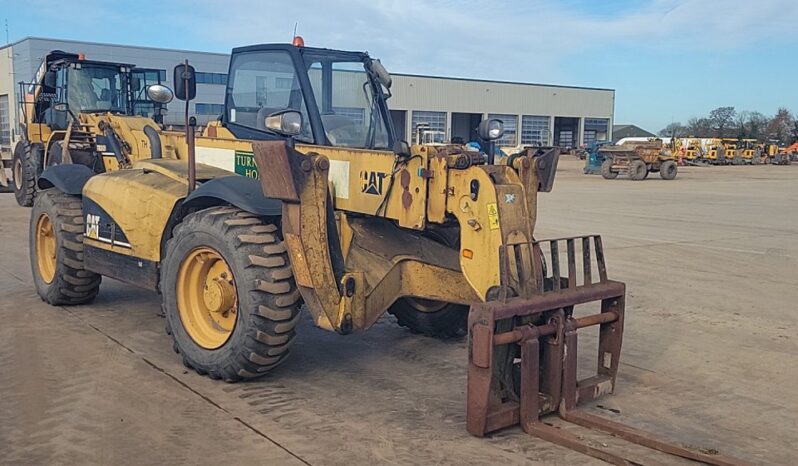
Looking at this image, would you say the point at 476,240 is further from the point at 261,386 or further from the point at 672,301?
the point at 672,301

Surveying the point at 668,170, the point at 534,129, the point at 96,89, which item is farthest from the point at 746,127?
the point at 96,89

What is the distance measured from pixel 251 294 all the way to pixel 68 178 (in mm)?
3384

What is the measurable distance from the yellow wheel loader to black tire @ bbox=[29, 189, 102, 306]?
6668mm

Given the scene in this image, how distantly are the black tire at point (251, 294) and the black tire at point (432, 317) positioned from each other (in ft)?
5.22

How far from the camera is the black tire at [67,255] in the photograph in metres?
6.97

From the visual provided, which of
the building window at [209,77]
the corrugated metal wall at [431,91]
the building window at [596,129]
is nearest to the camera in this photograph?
the corrugated metal wall at [431,91]

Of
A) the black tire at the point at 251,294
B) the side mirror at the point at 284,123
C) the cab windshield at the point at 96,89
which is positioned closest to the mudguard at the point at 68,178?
the black tire at the point at 251,294

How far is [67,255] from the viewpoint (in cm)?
696

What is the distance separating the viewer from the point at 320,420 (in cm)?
456

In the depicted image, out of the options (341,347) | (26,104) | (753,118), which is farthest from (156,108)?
(753,118)

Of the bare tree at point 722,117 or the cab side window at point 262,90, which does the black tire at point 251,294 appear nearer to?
the cab side window at point 262,90

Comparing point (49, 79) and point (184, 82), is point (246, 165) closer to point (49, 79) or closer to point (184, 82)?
point (184, 82)

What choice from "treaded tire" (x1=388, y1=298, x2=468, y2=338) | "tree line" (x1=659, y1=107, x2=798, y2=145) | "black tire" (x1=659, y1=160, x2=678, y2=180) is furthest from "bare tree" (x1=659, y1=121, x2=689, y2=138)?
"treaded tire" (x1=388, y1=298, x2=468, y2=338)

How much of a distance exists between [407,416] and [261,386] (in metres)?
1.08
